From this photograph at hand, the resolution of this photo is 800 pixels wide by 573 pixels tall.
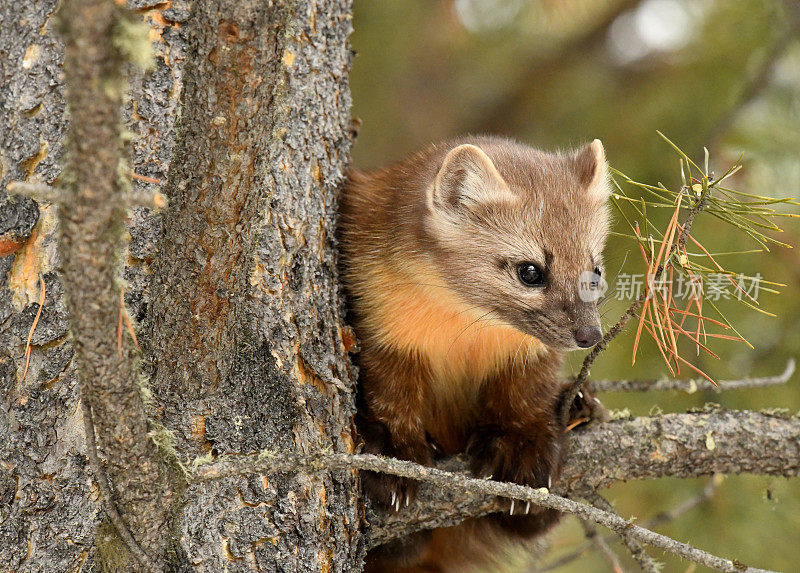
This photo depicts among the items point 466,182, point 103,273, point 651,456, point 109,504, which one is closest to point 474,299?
point 466,182

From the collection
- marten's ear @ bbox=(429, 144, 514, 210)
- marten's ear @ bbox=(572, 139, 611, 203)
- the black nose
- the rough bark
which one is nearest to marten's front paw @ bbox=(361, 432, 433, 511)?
the rough bark

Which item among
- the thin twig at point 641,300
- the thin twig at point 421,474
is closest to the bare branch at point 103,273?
the thin twig at point 421,474

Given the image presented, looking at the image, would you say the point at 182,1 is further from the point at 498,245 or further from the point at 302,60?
the point at 498,245

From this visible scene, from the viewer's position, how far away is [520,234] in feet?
10.7

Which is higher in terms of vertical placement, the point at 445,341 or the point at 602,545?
the point at 445,341

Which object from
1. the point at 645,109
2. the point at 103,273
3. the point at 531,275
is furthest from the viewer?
the point at 645,109

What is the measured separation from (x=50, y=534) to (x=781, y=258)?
414cm

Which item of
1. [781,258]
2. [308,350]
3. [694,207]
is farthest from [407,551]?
[781,258]

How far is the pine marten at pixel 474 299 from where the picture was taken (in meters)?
3.19

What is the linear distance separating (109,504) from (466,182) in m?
1.82

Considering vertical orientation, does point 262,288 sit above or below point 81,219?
below

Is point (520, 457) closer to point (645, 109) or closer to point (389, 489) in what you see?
point (389, 489)

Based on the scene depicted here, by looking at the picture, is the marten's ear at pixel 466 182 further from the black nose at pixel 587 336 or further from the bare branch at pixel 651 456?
the bare branch at pixel 651 456

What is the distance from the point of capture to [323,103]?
3076 mm
